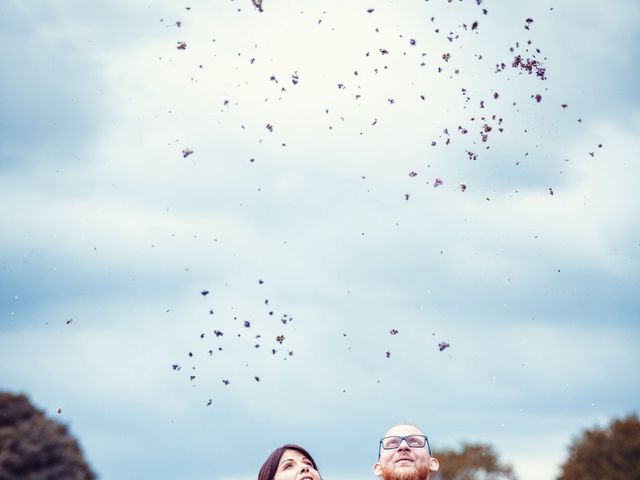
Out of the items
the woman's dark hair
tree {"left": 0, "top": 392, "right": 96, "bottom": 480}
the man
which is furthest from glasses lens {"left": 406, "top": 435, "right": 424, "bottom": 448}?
tree {"left": 0, "top": 392, "right": 96, "bottom": 480}

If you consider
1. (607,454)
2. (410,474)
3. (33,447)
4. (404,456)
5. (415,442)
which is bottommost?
(410,474)

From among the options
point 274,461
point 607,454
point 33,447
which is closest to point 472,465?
point 607,454

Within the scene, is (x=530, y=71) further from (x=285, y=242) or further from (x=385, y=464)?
(x=385, y=464)

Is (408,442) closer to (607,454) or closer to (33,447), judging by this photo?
(33,447)

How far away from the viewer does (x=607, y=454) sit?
3045 centimetres

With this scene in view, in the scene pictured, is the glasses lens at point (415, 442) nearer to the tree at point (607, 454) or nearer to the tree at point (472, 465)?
the tree at point (607, 454)

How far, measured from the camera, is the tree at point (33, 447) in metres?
20.4

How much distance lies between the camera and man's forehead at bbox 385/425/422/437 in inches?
433

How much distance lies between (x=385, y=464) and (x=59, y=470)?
12899 millimetres

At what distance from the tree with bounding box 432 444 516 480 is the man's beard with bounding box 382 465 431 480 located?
29.5 m

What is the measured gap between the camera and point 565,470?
31172mm

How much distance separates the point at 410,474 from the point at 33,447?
13334mm

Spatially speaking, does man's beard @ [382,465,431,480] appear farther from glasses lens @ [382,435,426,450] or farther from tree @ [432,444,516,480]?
tree @ [432,444,516,480]

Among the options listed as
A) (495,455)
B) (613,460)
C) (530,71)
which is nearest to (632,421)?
(613,460)
